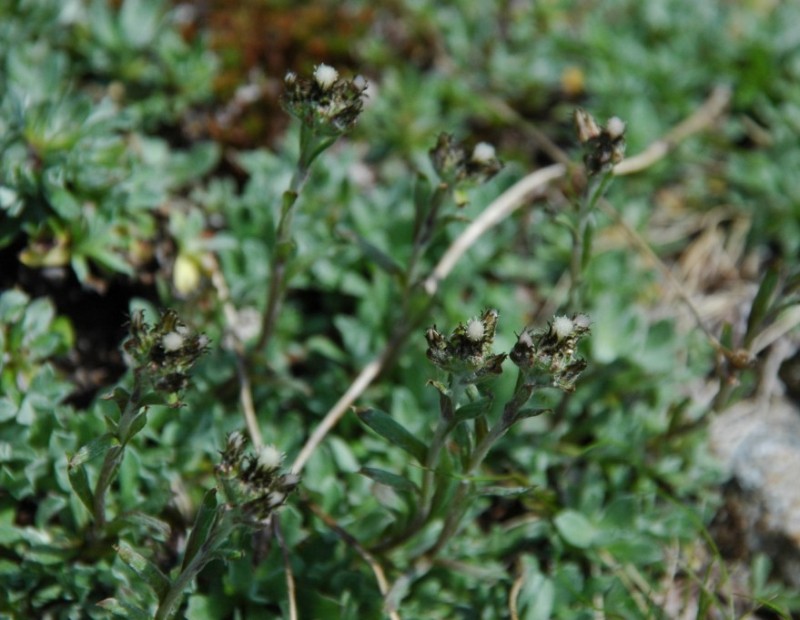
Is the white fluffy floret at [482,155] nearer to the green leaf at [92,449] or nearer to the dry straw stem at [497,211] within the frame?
the dry straw stem at [497,211]

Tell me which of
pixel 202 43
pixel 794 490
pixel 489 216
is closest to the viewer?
pixel 794 490

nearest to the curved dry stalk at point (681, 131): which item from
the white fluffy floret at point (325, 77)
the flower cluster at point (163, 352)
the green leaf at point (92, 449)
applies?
the white fluffy floret at point (325, 77)

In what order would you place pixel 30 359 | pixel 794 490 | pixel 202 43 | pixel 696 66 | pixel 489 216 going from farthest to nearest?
1. pixel 696 66
2. pixel 202 43
3. pixel 489 216
4. pixel 794 490
5. pixel 30 359

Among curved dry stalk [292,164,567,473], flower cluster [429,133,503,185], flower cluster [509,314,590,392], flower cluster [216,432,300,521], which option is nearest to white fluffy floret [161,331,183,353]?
flower cluster [216,432,300,521]

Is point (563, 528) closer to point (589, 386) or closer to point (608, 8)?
point (589, 386)

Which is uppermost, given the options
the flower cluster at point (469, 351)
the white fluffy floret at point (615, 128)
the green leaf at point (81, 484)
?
the white fluffy floret at point (615, 128)

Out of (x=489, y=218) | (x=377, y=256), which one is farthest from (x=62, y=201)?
(x=489, y=218)

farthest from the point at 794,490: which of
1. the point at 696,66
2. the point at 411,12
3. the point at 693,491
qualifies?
the point at 411,12
